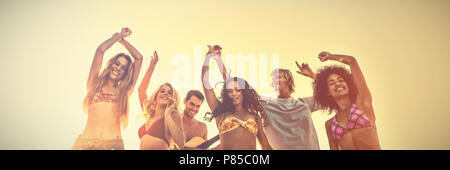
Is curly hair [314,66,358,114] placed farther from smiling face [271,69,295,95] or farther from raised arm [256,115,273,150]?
raised arm [256,115,273,150]

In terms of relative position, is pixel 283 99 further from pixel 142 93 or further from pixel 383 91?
pixel 142 93

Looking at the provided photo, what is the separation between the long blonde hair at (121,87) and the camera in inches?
174

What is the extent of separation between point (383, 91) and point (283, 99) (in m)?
1.32

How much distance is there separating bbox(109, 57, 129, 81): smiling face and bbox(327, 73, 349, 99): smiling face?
265 cm

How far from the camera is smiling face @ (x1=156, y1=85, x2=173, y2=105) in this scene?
446 cm

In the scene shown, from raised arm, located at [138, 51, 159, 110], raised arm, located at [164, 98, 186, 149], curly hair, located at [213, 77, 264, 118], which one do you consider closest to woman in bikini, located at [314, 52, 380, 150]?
curly hair, located at [213, 77, 264, 118]

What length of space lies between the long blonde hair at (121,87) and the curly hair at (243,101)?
114 cm

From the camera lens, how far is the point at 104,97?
445cm

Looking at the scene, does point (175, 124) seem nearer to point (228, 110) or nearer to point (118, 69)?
point (228, 110)

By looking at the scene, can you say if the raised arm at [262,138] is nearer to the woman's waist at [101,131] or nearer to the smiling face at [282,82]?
the smiling face at [282,82]

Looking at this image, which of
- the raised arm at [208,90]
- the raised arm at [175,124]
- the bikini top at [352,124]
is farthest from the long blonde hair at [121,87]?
the bikini top at [352,124]

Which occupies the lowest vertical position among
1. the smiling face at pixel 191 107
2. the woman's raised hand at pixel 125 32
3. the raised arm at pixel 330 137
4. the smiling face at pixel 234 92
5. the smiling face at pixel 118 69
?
the raised arm at pixel 330 137

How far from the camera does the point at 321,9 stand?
4750mm
